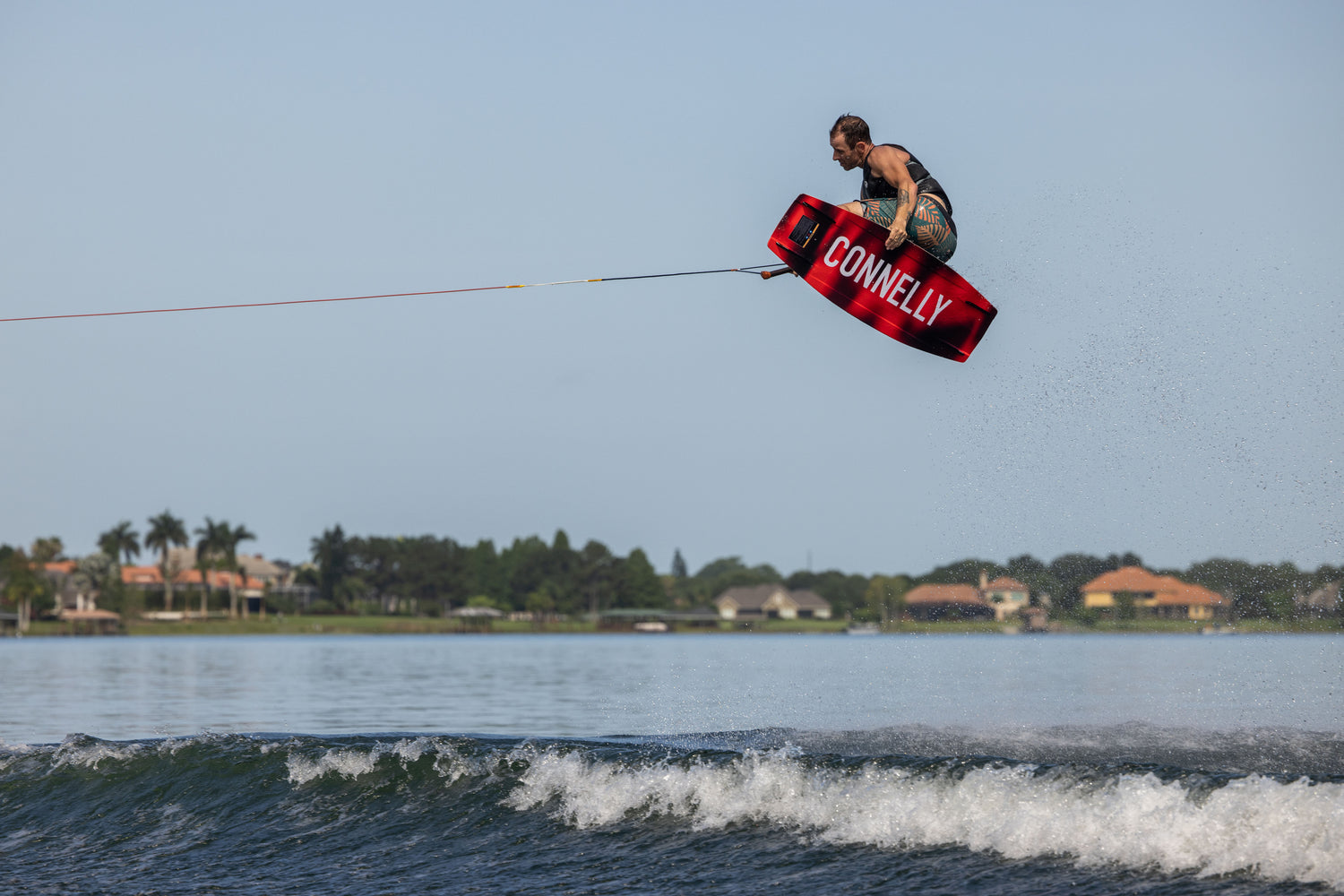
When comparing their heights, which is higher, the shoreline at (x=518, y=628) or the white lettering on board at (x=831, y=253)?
A: the white lettering on board at (x=831, y=253)

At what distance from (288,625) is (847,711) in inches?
3947

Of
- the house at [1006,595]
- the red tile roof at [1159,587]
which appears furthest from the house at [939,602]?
the red tile roof at [1159,587]

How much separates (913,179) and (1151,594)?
5569cm

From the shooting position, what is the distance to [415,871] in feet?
24.8

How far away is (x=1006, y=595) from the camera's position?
7888cm

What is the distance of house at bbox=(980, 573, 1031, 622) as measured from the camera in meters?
70.2

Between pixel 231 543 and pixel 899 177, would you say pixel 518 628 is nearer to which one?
pixel 231 543

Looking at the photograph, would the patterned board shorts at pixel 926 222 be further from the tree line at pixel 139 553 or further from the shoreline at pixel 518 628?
the tree line at pixel 139 553

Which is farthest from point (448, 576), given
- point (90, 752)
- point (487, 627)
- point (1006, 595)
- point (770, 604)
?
point (90, 752)

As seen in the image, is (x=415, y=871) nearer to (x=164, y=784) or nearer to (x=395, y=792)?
(x=395, y=792)

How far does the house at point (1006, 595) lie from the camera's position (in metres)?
70.2

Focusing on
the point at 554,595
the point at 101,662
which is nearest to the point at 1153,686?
the point at 101,662

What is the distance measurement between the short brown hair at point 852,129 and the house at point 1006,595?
59431 mm

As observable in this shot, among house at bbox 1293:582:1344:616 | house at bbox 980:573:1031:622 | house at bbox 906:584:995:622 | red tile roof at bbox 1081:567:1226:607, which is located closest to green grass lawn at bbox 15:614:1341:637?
house at bbox 906:584:995:622
